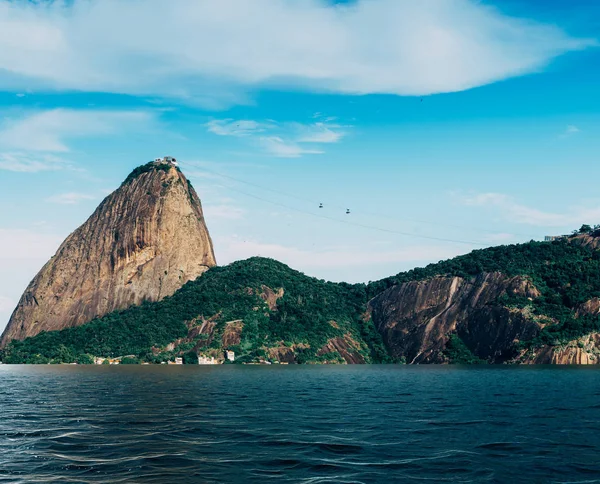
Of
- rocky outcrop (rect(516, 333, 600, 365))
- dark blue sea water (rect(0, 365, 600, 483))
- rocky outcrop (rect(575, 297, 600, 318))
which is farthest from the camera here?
rocky outcrop (rect(575, 297, 600, 318))

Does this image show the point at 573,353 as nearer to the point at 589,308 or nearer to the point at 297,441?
the point at 589,308

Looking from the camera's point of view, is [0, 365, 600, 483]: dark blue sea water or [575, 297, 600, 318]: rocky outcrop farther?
[575, 297, 600, 318]: rocky outcrop

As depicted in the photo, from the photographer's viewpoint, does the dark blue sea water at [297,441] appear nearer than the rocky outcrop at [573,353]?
Yes

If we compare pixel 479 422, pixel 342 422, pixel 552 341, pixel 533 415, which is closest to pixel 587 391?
pixel 533 415

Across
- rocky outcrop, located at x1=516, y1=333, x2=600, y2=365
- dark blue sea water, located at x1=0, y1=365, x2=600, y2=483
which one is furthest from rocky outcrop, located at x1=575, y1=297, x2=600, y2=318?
dark blue sea water, located at x1=0, y1=365, x2=600, y2=483

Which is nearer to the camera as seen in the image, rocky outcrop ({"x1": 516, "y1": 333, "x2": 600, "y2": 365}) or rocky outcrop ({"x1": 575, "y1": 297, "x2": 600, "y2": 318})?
rocky outcrop ({"x1": 516, "y1": 333, "x2": 600, "y2": 365})

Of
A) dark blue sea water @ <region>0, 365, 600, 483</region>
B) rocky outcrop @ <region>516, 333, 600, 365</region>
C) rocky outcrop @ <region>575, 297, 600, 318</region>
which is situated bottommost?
rocky outcrop @ <region>516, 333, 600, 365</region>

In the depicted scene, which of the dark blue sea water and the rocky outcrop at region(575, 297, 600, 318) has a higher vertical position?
the rocky outcrop at region(575, 297, 600, 318)

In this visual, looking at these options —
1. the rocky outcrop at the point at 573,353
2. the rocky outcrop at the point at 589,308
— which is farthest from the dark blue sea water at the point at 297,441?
the rocky outcrop at the point at 589,308

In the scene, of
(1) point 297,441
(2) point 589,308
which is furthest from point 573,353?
(1) point 297,441

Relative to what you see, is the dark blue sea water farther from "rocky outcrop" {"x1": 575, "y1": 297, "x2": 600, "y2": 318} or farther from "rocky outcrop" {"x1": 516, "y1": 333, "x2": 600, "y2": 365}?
"rocky outcrop" {"x1": 575, "y1": 297, "x2": 600, "y2": 318}

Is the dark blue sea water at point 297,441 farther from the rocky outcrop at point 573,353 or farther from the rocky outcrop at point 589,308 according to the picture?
the rocky outcrop at point 589,308

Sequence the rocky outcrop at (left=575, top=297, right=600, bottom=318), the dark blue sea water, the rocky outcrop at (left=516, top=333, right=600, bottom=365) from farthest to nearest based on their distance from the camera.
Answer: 1. the rocky outcrop at (left=575, top=297, right=600, bottom=318)
2. the rocky outcrop at (left=516, top=333, right=600, bottom=365)
3. the dark blue sea water
